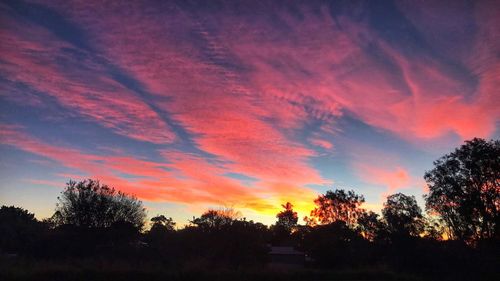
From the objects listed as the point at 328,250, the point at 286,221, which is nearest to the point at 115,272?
the point at 328,250

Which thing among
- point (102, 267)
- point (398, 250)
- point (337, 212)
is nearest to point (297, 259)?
point (398, 250)

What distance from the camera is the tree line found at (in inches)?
1385

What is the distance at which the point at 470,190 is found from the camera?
47844 millimetres

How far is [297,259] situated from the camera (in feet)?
198

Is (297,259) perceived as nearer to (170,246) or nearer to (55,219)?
(170,246)

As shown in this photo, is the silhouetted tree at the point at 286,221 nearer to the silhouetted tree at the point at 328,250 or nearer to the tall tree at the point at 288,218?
the tall tree at the point at 288,218

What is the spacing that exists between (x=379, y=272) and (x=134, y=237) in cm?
2719

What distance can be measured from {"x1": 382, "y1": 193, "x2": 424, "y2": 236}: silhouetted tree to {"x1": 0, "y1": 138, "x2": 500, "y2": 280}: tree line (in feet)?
1.54

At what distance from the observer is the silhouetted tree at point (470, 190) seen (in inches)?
1818

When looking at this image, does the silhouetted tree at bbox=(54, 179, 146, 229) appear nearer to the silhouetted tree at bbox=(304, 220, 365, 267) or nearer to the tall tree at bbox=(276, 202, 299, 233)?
the silhouetted tree at bbox=(304, 220, 365, 267)

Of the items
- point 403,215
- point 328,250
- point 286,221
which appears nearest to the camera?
point 328,250

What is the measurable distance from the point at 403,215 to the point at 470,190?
2435 cm

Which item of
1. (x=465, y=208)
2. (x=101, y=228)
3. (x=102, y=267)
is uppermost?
(x=465, y=208)

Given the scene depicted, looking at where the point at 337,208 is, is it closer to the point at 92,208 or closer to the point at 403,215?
the point at 403,215
